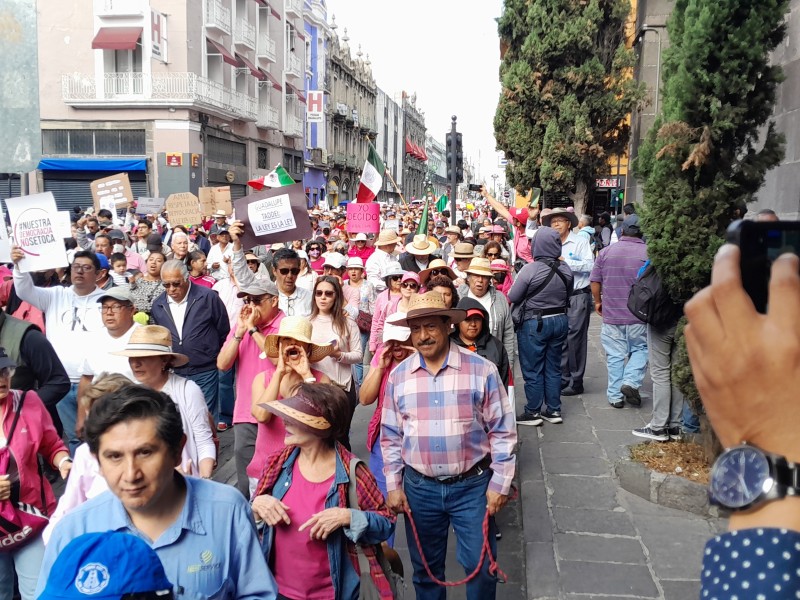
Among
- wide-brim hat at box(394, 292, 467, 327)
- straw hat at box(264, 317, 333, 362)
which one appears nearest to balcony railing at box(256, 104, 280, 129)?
straw hat at box(264, 317, 333, 362)

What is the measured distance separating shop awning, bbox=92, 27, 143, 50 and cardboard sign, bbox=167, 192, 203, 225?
1657cm

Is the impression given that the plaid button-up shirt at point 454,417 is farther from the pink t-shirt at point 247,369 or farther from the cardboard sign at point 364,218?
the cardboard sign at point 364,218

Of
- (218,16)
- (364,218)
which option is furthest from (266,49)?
(364,218)

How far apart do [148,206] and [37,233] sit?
1424 cm

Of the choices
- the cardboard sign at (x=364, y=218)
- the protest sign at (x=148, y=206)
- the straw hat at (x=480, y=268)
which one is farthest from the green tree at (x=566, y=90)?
the straw hat at (x=480, y=268)

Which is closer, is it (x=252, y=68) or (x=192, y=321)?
(x=192, y=321)

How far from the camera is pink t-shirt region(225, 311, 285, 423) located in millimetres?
5035

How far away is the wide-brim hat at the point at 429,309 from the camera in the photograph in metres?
4.03

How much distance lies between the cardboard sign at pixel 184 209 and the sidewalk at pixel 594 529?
10.0m

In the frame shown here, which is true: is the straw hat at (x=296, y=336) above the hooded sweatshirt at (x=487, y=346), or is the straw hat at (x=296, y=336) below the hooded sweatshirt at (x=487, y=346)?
above

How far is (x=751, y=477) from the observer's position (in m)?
1.06

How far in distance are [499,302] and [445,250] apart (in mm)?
7510

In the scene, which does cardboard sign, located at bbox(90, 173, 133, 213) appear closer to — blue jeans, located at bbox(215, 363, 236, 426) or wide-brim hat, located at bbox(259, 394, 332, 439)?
blue jeans, located at bbox(215, 363, 236, 426)

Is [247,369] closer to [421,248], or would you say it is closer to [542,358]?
[542,358]
